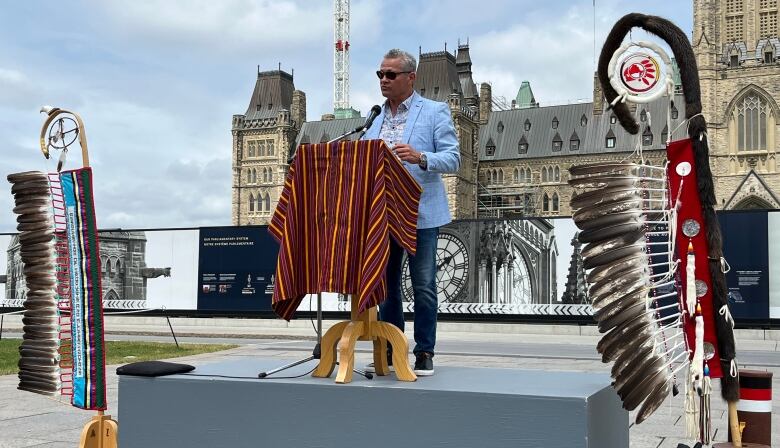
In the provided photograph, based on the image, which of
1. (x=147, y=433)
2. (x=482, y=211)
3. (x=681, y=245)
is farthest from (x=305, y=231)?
(x=482, y=211)

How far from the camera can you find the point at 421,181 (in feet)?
13.6

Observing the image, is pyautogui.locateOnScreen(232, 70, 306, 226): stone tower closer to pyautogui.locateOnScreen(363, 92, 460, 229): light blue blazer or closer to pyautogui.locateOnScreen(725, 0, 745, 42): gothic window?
pyautogui.locateOnScreen(725, 0, 745, 42): gothic window

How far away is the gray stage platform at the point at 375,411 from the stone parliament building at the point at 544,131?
57401 mm

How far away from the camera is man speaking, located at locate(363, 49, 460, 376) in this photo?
405cm

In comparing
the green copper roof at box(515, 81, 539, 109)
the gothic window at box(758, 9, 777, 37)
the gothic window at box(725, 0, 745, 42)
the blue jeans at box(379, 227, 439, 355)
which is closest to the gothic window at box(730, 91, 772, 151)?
the gothic window at box(725, 0, 745, 42)

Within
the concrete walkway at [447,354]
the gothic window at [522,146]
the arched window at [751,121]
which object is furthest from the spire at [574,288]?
the gothic window at [522,146]

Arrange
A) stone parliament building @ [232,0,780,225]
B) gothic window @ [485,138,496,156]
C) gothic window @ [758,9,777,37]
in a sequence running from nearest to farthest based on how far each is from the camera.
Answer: stone parliament building @ [232,0,780,225], gothic window @ [758,9,777,37], gothic window @ [485,138,496,156]

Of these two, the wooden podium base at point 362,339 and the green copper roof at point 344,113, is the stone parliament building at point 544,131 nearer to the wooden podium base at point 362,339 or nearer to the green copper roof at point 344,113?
the green copper roof at point 344,113

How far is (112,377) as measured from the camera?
9289 millimetres

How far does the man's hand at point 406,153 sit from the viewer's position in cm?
384

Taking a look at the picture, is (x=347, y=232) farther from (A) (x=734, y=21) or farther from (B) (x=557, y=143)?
(B) (x=557, y=143)

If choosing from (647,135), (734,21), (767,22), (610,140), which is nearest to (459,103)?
(610,140)

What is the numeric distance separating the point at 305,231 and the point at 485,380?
1112 mm

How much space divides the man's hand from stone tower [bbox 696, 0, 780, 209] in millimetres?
59111
